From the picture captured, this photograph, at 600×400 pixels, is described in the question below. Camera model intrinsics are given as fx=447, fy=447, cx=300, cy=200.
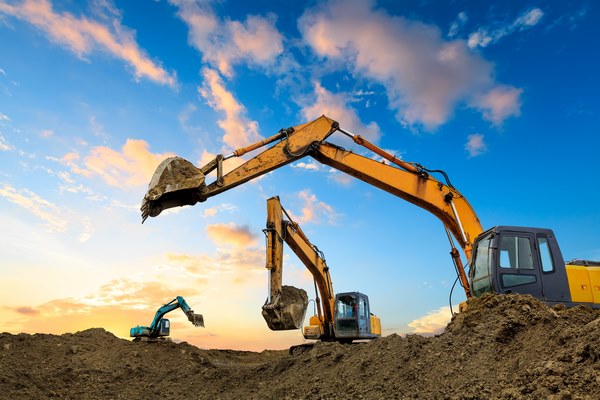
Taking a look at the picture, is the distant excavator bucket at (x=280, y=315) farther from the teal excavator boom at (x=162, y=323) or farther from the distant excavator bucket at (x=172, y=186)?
the teal excavator boom at (x=162, y=323)

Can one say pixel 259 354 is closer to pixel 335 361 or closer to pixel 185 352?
pixel 185 352

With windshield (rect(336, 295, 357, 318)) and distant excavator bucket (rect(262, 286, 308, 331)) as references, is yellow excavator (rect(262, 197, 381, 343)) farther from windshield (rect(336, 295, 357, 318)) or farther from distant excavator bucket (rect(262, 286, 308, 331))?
distant excavator bucket (rect(262, 286, 308, 331))

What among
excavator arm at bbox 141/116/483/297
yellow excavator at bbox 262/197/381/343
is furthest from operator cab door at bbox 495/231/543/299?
yellow excavator at bbox 262/197/381/343

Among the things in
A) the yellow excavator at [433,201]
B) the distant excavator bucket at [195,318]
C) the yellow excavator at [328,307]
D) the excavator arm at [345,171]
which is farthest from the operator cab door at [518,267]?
the distant excavator bucket at [195,318]

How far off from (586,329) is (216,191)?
23.1 ft

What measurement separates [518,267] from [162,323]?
35.5 ft

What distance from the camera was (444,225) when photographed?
401 inches

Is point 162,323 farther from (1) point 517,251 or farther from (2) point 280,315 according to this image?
(1) point 517,251

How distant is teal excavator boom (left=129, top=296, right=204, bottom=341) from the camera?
46.2ft

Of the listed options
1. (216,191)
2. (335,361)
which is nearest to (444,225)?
(335,361)

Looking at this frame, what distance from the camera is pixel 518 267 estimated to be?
789 cm

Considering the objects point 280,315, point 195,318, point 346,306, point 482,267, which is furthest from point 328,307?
point 482,267

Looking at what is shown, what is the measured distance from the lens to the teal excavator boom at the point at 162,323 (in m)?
14.1

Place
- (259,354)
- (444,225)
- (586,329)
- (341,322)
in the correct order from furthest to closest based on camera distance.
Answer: (259,354) → (341,322) → (444,225) → (586,329)
